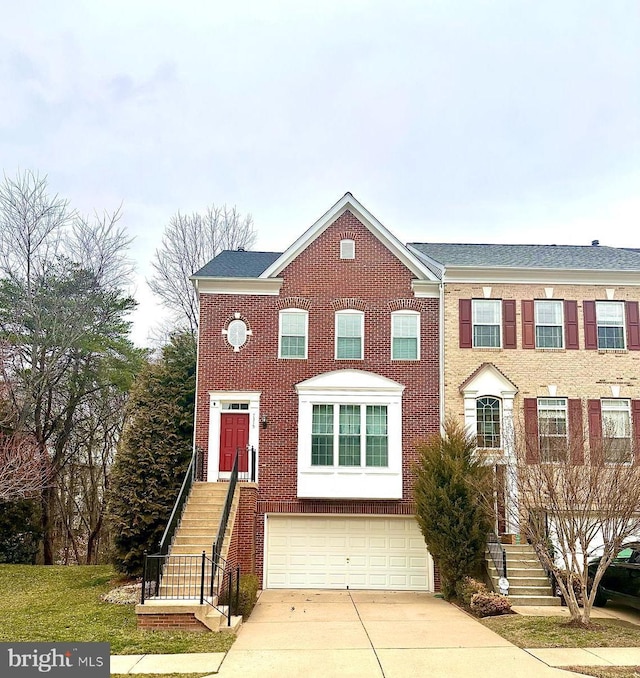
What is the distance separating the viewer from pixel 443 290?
19.6 m

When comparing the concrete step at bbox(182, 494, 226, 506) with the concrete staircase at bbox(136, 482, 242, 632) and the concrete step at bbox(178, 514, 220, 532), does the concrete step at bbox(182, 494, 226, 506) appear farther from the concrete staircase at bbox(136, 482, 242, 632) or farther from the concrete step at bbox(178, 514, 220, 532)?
the concrete step at bbox(178, 514, 220, 532)

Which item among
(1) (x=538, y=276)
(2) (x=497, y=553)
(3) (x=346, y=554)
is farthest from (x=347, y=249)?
(2) (x=497, y=553)

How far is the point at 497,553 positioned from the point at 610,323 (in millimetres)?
7456

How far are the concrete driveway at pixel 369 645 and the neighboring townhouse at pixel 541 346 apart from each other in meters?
5.97

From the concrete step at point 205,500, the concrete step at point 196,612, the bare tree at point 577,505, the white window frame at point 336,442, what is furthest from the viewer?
the white window frame at point 336,442

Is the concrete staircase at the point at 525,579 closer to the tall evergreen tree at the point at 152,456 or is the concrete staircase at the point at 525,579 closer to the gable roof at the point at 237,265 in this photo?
the tall evergreen tree at the point at 152,456

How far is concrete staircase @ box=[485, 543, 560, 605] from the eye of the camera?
50.0ft

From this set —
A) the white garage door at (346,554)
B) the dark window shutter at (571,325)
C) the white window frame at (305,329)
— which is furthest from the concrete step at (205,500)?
the dark window shutter at (571,325)

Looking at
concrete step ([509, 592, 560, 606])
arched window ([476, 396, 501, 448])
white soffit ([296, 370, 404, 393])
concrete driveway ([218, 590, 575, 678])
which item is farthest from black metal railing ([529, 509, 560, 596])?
white soffit ([296, 370, 404, 393])

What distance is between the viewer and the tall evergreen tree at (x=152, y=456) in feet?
57.4

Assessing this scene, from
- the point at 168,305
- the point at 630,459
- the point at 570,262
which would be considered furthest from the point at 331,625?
the point at 168,305

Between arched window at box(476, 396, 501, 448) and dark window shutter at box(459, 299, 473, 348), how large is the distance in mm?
1613

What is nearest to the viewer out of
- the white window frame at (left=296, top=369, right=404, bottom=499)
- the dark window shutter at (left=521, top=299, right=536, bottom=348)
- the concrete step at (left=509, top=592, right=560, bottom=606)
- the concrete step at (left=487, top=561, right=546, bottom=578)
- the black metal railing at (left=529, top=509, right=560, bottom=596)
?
the black metal railing at (left=529, top=509, right=560, bottom=596)

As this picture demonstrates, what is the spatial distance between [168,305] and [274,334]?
14660 millimetres
